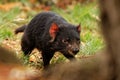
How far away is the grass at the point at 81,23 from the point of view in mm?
9023

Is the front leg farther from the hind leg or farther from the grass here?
the hind leg

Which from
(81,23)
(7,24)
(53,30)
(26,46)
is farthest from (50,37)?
(81,23)

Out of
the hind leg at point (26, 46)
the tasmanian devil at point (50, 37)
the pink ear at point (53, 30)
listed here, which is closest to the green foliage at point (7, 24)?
the hind leg at point (26, 46)

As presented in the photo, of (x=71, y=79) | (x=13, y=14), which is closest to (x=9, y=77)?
(x=71, y=79)

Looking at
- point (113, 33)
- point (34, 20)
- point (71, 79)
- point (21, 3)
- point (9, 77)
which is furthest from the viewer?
point (21, 3)

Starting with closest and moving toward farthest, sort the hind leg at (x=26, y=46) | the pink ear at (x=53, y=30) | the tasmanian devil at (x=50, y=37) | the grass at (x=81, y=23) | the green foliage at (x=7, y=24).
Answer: the tasmanian devil at (x=50, y=37)
the pink ear at (x=53, y=30)
the hind leg at (x=26, y=46)
the grass at (x=81, y=23)
the green foliage at (x=7, y=24)

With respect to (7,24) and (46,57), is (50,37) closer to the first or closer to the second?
(46,57)

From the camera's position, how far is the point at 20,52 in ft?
29.2

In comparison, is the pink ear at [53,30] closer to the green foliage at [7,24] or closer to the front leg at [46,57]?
the front leg at [46,57]

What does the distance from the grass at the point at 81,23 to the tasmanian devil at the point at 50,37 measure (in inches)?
15.1

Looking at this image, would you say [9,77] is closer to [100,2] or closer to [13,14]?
[100,2]

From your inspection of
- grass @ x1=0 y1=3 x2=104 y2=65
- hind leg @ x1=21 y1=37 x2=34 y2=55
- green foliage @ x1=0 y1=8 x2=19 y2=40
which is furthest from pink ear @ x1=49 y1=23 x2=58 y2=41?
green foliage @ x1=0 y1=8 x2=19 y2=40

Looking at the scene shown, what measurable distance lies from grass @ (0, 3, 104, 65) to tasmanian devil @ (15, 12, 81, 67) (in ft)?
1.26

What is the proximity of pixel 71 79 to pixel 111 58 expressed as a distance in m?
0.56
